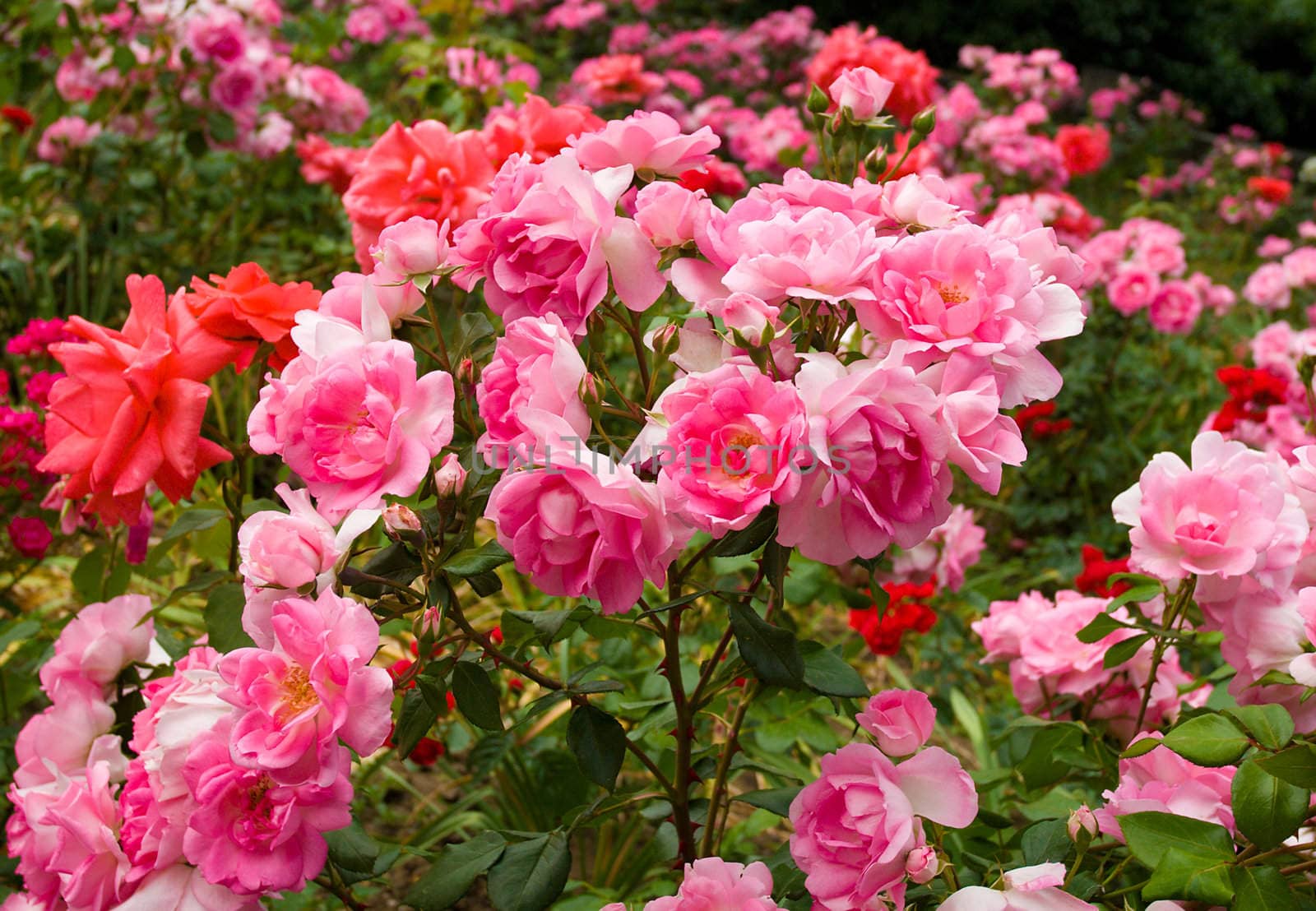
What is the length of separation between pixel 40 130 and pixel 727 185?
2.10 metres

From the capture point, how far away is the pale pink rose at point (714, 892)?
749 mm

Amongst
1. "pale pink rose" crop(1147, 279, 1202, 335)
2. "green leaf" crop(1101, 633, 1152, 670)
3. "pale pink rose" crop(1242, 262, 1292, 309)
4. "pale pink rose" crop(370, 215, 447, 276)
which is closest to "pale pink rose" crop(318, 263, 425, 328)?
"pale pink rose" crop(370, 215, 447, 276)

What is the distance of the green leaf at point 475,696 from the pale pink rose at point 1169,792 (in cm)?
49

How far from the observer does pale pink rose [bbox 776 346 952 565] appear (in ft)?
2.05

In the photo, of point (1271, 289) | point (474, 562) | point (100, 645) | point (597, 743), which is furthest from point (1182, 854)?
point (1271, 289)

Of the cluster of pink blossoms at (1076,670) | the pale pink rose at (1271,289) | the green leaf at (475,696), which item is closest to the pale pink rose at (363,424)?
the green leaf at (475,696)

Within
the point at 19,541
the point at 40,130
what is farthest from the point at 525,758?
the point at 40,130

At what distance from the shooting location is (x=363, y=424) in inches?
28.2

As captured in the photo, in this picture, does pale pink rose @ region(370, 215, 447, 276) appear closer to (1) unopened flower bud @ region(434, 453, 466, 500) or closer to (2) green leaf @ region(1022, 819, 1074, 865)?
(1) unopened flower bud @ region(434, 453, 466, 500)

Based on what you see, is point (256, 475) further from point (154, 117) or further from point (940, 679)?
point (940, 679)

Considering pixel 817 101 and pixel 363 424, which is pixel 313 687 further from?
pixel 817 101

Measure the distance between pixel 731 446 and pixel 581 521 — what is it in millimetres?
102

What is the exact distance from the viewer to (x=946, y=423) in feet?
2.13

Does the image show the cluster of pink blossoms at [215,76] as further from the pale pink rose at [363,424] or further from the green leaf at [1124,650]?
the green leaf at [1124,650]
